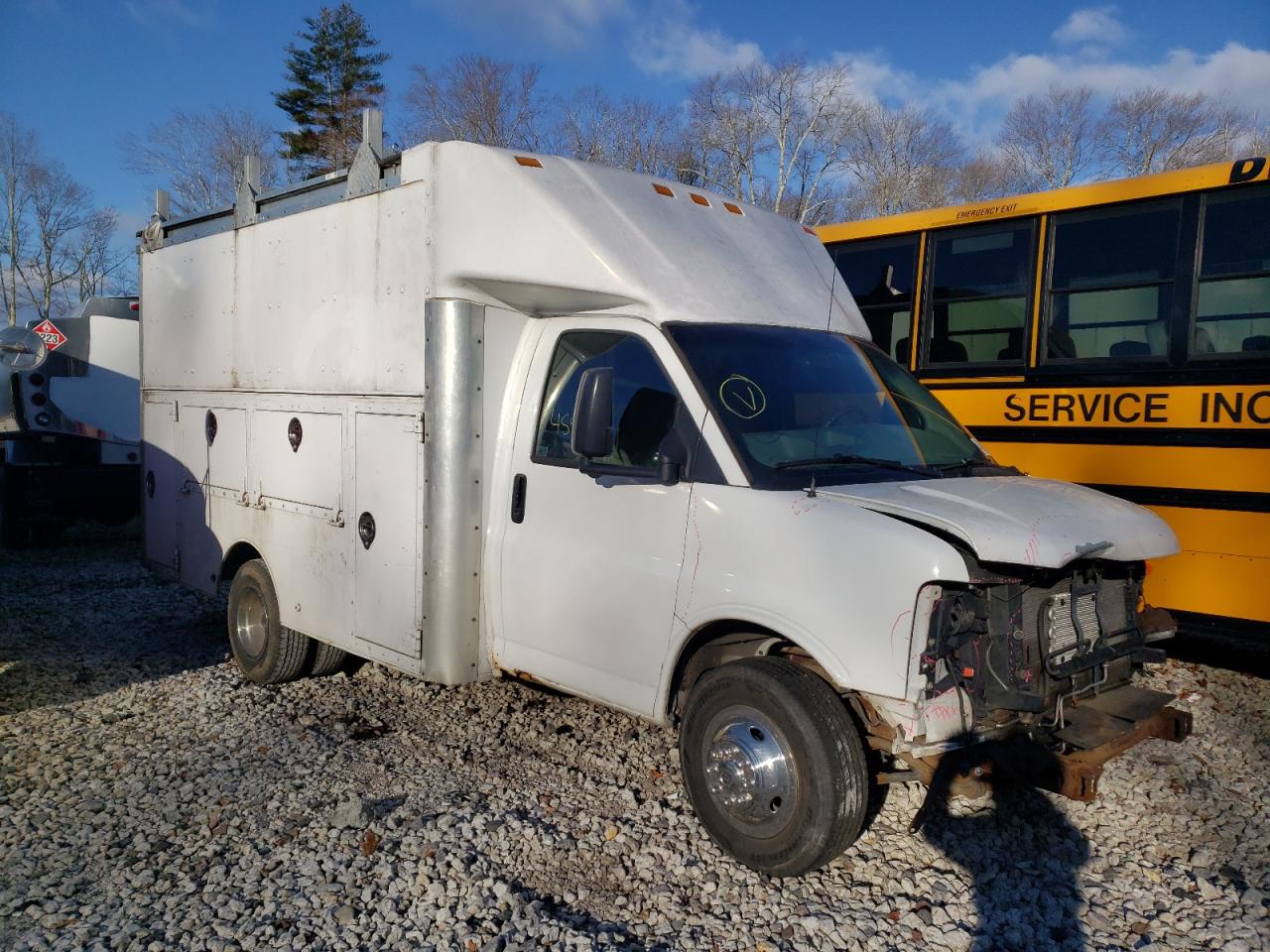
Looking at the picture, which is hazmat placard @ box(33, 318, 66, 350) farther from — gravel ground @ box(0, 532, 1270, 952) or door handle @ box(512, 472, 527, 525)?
door handle @ box(512, 472, 527, 525)

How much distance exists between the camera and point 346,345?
17.5ft

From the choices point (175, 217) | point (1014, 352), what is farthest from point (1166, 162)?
point (175, 217)

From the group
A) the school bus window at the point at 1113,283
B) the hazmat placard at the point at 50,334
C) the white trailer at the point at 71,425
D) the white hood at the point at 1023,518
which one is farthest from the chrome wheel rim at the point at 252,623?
the hazmat placard at the point at 50,334

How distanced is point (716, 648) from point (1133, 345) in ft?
13.7

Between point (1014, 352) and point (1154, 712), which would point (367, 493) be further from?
point (1014, 352)

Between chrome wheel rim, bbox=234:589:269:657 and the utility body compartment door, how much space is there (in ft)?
4.05

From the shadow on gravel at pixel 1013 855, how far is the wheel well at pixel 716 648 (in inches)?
31.6

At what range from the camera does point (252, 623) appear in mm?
6332

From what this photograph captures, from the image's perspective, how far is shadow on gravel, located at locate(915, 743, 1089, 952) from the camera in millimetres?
3508

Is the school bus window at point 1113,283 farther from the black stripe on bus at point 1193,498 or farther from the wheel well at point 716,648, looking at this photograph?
the wheel well at point 716,648

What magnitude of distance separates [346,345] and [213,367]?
70.3 inches

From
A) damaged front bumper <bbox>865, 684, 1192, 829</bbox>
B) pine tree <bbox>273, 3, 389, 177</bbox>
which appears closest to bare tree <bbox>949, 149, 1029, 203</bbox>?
pine tree <bbox>273, 3, 389, 177</bbox>

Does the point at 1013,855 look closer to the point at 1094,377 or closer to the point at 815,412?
the point at 815,412

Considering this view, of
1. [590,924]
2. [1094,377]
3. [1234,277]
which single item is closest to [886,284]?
[1094,377]
